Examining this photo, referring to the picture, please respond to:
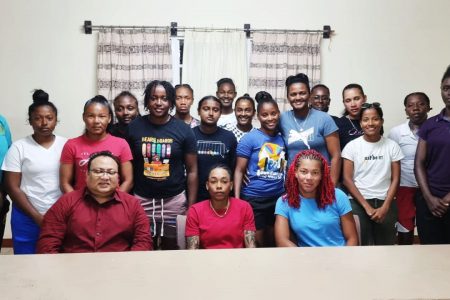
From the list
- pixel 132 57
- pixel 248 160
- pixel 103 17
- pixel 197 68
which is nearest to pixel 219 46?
pixel 197 68

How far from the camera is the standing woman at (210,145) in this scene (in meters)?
2.78

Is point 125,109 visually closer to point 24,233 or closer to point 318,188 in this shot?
point 24,233

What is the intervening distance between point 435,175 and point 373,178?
0.38 meters

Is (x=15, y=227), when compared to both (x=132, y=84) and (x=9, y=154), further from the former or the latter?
(x=132, y=84)

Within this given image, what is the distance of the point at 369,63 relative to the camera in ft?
15.5

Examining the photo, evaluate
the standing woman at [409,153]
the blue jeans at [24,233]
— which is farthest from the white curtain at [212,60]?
the blue jeans at [24,233]

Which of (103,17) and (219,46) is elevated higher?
(103,17)

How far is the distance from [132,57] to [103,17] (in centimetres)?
56

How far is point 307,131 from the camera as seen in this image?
109 inches

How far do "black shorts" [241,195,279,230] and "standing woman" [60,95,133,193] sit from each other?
2.54ft

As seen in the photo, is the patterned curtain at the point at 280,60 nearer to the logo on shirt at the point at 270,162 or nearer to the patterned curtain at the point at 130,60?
the patterned curtain at the point at 130,60

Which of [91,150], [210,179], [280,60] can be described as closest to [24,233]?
[91,150]

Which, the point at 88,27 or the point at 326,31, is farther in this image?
the point at 326,31

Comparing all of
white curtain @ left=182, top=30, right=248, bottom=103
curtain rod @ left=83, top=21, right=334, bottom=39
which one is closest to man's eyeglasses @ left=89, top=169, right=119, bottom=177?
white curtain @ left=182, top=30, right=248, bottom=103
